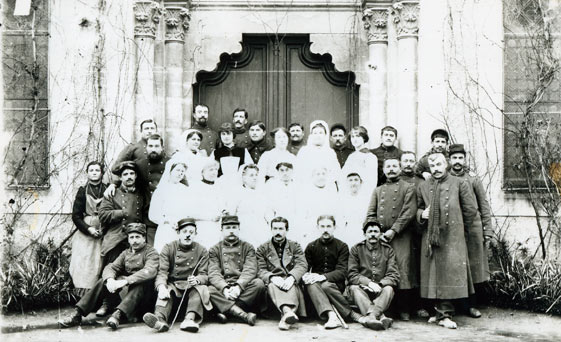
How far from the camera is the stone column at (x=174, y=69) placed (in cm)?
945

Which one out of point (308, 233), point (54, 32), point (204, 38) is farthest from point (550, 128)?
point (54, 32)

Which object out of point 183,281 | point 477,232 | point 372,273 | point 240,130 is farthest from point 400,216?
point 183,281

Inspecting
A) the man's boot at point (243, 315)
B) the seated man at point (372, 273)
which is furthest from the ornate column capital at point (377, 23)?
the man's boot at point (243, 315)

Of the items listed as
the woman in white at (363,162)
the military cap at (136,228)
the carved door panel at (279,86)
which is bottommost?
the military cap at (136,228)

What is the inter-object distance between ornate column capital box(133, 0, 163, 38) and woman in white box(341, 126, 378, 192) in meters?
2.84

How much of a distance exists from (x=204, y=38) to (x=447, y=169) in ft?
12.0

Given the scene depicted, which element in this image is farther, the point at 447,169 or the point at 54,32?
the point at 54,32

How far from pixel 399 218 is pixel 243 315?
6.20 ft

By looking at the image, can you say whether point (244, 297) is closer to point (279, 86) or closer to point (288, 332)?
point (288, 332)

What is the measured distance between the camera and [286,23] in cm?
974

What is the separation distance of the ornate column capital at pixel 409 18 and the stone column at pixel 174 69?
266 cm

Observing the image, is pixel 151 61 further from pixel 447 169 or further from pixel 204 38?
pixel 447 169

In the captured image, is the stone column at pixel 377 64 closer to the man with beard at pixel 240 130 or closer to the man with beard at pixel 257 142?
the man with beard at pixel 257 142

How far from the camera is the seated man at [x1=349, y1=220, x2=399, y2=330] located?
739cm
